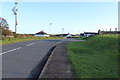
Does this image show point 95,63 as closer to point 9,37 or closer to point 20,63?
point 20,63

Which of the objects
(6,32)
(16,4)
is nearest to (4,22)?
(6,32)

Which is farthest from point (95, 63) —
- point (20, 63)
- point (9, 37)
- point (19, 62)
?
point (9, 37)

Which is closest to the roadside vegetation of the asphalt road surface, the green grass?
the asphalt road surface

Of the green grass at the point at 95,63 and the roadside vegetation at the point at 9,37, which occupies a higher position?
the roadside vegetation at the point at 9,37

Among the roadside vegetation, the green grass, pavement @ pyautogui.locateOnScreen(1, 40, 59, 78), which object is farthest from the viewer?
the roadside vegetation

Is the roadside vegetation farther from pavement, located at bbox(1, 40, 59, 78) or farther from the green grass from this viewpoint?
the green grass

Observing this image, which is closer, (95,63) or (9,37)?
(95,63)

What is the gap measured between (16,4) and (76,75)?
37561mm

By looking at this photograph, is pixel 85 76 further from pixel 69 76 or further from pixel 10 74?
pixel 10 74

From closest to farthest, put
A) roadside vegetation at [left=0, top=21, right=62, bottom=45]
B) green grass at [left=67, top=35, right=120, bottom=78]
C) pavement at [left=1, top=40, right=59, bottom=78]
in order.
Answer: green grass at [left=67, top=35, right=120, bottom=78], pavement at [left=1, top=40, right=59, bottom=78], roadside vegetation at [left=0, top=21, right=62, bottom=45]

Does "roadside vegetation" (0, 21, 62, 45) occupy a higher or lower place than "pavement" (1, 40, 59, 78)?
A: higher

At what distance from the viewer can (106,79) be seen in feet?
18.6

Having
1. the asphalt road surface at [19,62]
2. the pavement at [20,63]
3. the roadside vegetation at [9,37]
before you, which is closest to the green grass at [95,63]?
the pavement at [20,63]

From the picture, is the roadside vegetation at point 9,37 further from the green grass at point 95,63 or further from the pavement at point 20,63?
the green grass at point 95,63
